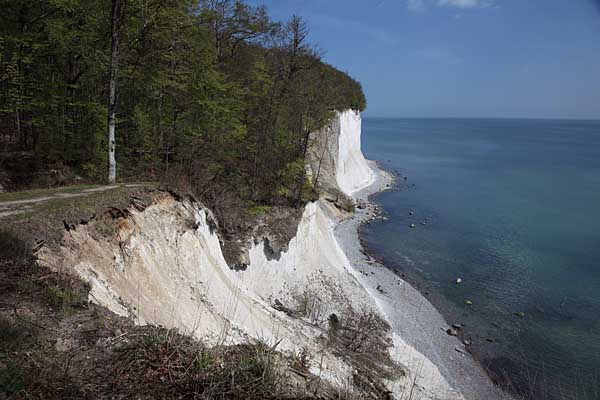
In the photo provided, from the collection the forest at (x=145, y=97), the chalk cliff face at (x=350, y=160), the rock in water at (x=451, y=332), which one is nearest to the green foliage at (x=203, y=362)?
the forest at (x=145, y=97)

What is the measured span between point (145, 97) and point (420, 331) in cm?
1777

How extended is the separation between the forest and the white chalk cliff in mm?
2510

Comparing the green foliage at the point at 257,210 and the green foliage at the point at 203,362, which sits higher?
the green foliage at the point at 203,362

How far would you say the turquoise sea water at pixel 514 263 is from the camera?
1594 centimetres

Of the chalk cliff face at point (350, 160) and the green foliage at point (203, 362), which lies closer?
the green foliage at point (203, 362)

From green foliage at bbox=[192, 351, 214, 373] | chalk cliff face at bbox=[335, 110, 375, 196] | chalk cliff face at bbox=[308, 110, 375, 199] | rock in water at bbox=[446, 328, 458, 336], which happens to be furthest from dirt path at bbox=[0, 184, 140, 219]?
chalk cliff face at bbox=[335, 110, 375, 196]

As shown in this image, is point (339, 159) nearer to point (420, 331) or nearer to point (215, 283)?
point (420, 331)

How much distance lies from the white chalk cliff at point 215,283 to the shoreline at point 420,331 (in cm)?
42

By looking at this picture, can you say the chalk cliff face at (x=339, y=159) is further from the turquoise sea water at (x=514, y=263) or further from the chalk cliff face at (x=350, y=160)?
the turquoise sea water at (x=514, y=263)

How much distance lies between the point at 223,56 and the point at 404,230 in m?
22.5

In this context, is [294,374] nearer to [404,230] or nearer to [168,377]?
[168,377]

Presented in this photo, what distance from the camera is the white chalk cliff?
7336mm

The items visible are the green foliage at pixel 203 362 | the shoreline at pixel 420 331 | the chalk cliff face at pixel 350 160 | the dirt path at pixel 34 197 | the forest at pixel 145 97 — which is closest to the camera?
the green foliage at pixel 203 362

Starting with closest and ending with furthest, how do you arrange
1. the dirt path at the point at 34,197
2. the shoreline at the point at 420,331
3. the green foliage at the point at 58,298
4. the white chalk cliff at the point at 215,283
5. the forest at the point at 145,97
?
the green foliage at the point at 58,298 < the dirt path at the point at 34,197 < the white chalk cliff at the point at 215,283 < the forest at the point at 145,97 < the shoreline at the point at 420,331
